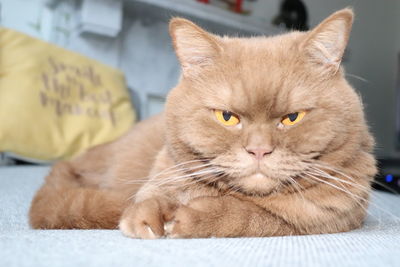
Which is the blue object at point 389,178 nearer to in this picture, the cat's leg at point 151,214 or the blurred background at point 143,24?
the blurred background at point 143,24

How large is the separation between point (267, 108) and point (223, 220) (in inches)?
9.9

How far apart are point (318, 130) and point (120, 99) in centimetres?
185

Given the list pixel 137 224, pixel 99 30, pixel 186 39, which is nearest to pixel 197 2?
pixel 99 30

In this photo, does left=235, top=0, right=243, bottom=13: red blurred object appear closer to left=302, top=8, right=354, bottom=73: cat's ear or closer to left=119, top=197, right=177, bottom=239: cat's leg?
left=302, top=8, right=354, bottom=73: cat's ear

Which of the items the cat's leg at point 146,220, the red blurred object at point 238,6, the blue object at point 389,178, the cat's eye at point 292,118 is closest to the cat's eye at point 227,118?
the cat's eye at point 292,118

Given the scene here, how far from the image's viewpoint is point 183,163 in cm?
96

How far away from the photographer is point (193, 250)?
64cm

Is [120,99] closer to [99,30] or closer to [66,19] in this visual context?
[99,30]

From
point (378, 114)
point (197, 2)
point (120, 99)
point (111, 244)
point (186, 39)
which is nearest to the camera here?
point (111, 244)

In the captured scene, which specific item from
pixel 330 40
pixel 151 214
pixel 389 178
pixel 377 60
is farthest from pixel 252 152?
pixel 377 60

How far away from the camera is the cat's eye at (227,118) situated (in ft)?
3.01

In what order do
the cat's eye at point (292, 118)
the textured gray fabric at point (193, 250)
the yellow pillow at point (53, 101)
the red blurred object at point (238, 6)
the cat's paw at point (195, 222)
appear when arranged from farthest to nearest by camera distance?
1. the red blurred object at point (238, 6)
2. the yellow pillow at point (53, 101)
3. the cat's eye at point (292, 118)
4. the cat's paw at point (195, 222)
5. the textured gray fabric at point (193, 250)

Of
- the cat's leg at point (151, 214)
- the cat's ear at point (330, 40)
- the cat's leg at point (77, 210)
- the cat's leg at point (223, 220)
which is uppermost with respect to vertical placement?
the cat's ear at point (330, 40)

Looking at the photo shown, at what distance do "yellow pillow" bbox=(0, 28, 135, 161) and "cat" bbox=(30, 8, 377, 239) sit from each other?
115cm
